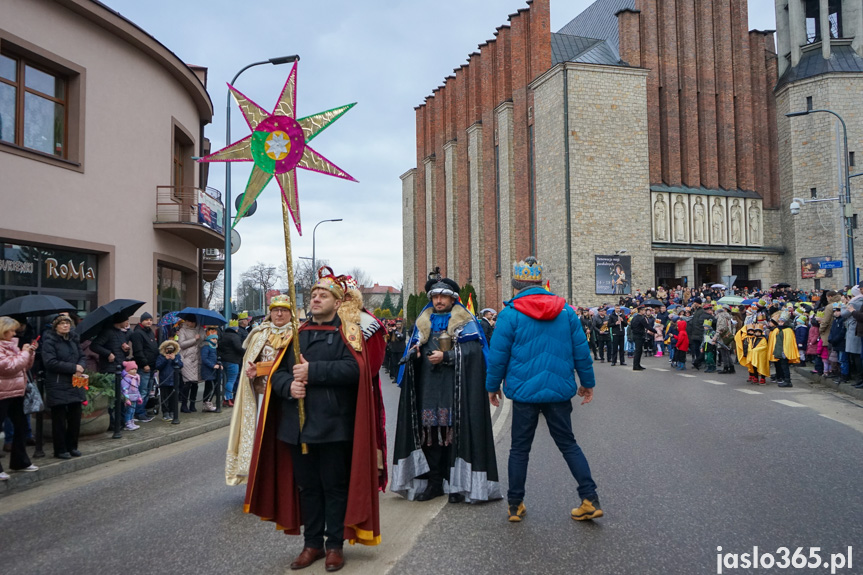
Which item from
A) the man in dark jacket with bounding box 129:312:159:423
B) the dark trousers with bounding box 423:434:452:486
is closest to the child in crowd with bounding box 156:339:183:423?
the man in dark jacket with bounding box 129:312:159:423

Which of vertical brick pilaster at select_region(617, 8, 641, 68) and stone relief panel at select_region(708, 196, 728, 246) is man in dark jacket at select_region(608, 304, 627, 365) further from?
vertical brick pilaster at select_region(617, 8, 641, 68)

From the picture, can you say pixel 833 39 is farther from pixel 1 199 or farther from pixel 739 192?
pixel 1 199

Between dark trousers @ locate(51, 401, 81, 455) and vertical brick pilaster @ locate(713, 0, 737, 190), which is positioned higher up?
vertical brick pilaster @ locate(713, 0, 737, 190)

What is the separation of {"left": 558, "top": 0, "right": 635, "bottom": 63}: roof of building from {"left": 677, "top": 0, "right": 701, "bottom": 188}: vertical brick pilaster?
3.15 m

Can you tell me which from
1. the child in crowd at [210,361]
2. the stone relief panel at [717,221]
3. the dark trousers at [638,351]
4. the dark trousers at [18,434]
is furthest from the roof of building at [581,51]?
the dark trousers at [18,434]

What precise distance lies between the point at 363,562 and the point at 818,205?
4248 centimetres

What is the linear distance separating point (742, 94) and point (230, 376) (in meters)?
39.5

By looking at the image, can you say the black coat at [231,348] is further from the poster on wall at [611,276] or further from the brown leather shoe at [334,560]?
the poster on wall at [611,276]

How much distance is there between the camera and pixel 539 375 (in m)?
5.29

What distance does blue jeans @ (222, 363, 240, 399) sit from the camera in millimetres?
13612

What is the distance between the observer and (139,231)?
59.2 feet

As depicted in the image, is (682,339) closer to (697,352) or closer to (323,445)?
(697,352)

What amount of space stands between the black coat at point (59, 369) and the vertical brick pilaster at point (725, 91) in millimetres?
41155

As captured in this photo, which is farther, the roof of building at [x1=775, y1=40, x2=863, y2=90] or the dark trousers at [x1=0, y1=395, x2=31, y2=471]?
the roof of building at [x1=775, y1=40, x2=863, y2=90]
